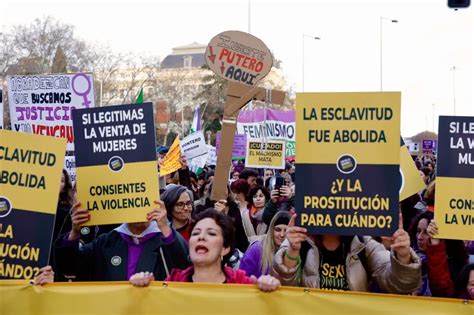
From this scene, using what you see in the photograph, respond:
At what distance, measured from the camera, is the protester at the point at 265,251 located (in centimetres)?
620

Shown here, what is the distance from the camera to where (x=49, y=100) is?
9305 mm

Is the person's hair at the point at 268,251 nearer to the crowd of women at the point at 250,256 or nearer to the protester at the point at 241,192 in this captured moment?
the crowd of women at the point at 250,256

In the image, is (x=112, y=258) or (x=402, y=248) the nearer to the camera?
(x=402, y=248)

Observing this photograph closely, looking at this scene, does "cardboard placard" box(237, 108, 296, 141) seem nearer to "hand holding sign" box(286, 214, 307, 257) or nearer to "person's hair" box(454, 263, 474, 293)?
"person's hair" box(454, 263, 474, 293)

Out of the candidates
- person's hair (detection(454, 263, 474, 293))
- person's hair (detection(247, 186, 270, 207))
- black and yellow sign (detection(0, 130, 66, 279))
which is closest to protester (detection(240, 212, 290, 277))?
person's hair (detection(454, 263, 474, 293))

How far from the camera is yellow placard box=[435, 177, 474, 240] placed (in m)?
5.77

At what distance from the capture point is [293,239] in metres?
5.17

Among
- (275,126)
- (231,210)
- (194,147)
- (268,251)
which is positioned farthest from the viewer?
(275,126)

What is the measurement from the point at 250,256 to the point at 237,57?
3925mm

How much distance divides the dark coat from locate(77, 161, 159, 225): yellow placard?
0.22 metres

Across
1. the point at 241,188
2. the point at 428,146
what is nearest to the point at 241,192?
the point at 241,188

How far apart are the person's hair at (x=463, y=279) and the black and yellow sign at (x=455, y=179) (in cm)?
20

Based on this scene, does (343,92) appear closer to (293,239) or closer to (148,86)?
(293,239)

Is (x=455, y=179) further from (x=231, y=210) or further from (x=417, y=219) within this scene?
(x=231, y=210)
